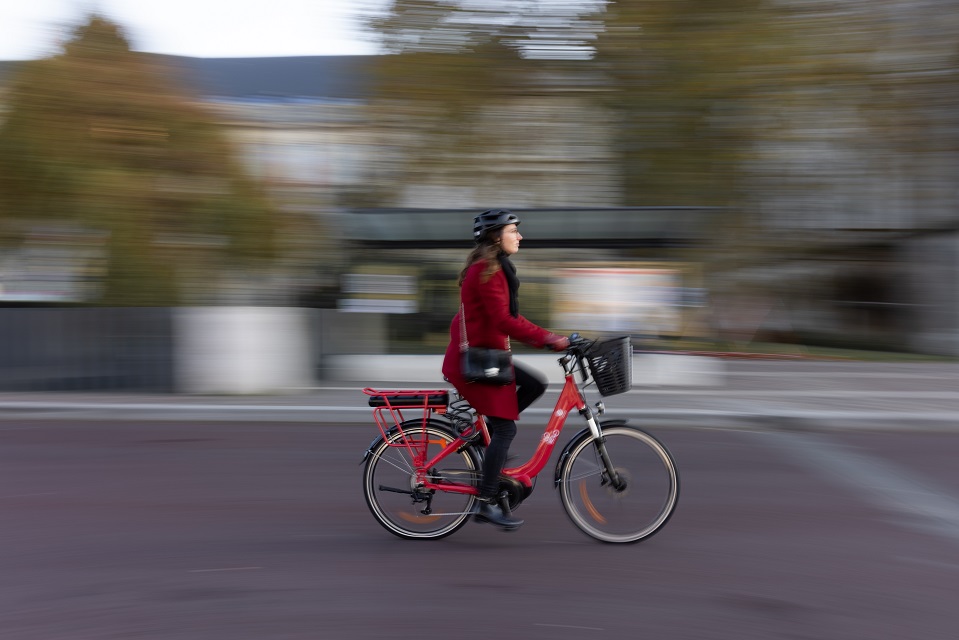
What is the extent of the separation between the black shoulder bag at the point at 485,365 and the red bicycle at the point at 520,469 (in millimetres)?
254

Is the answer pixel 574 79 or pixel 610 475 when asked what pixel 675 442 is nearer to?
pixel 610 475

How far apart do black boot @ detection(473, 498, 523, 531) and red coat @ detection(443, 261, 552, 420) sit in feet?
1.69

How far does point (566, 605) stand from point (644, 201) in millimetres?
16414

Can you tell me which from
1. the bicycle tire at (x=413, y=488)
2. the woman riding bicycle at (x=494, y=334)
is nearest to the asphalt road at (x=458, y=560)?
the bicycle tire at (x=413, y=488)

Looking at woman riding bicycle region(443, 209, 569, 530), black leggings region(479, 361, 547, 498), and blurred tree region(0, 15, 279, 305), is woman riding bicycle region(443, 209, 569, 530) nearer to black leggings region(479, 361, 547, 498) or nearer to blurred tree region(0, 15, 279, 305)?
black leggings region(479, 361, 547, 498)

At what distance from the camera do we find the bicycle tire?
201 inches

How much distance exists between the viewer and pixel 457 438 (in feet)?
16.6

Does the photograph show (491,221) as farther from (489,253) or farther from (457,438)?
(457,438)

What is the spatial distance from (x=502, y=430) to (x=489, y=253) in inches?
36.5

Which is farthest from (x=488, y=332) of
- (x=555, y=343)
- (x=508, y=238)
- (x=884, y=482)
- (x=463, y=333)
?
(x=884, y=482)

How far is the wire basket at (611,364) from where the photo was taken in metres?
4.75

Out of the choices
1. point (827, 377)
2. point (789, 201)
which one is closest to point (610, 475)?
point (827, 377)

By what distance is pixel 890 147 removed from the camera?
68.8 feet

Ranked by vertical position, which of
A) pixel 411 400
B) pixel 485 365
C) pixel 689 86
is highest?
pixel 689 86
